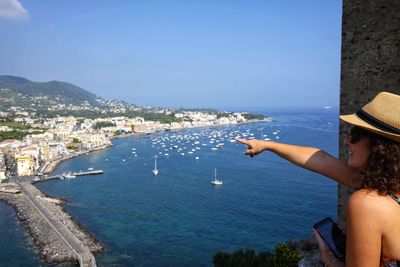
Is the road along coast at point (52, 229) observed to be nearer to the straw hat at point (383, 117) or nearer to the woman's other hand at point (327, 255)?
the woman's other hand at point (327, 255)

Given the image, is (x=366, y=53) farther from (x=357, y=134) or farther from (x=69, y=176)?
(x=69, y=176)

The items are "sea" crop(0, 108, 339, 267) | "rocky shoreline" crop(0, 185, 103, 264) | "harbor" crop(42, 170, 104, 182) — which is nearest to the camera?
"rocky shoreline" crop(0, 185, 103, 264)

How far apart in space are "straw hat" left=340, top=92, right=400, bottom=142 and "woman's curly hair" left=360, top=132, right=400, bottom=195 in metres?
0.02

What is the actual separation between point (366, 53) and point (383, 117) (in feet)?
9.81

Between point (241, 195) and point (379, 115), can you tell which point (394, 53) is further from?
point (241, 195)

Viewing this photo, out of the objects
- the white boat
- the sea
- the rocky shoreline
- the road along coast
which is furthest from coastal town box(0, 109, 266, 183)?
the rocky shoreline

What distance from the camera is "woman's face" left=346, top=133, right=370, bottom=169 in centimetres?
87

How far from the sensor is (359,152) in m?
0.89

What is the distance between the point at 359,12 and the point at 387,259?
3.22 metres

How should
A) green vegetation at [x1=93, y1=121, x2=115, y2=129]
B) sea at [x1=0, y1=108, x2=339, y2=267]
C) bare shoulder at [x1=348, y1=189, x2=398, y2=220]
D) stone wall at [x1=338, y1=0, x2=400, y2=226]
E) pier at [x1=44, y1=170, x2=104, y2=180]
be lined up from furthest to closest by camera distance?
green vegetation at [x1=93, y1=121, x2=115, y2=129]
pier at [x1=44, y1=170, x2=104, y2=180]
sea at [x1=0, y1=108, x2=339, y2=267]
stone wall at [x1=338, y1=0, x2=400, y2=226]
bare shoulder at [x1=348, y1=189, x2=398, y2=220]

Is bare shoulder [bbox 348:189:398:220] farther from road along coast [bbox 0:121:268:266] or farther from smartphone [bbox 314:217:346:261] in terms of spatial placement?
road along coast [bbox 0:121:268:266]

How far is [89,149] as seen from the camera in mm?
45062

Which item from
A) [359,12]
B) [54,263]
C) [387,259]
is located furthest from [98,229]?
[387,259]

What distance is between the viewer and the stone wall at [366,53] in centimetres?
334
